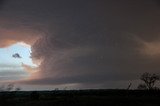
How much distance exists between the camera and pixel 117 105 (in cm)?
7725

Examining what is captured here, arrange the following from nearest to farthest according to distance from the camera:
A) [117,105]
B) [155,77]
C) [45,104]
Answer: [117,105]
[45,104]
[155,77]

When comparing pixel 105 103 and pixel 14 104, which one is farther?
pixel 14 104

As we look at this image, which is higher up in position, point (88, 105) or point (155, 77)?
point (155, 77)

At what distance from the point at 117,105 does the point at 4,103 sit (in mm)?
29251

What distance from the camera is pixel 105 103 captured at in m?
80.8

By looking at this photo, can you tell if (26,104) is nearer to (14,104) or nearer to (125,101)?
(14,104)

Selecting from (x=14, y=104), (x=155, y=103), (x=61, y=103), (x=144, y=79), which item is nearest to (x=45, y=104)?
(x=61, y=103)

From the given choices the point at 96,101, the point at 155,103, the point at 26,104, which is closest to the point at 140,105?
the point at 155,103

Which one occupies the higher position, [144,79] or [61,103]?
[144,79]

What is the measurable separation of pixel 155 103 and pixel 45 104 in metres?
25.6

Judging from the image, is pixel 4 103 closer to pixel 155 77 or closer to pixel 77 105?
pixel 77 105

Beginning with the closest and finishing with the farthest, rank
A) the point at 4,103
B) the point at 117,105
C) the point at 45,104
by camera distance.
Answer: the point at 117,105
the point at 45,104
the point at 4,103

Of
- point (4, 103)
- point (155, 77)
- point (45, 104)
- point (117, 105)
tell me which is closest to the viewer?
point (117, 105)

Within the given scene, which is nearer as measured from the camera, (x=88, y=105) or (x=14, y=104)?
(x=88, y=105)
